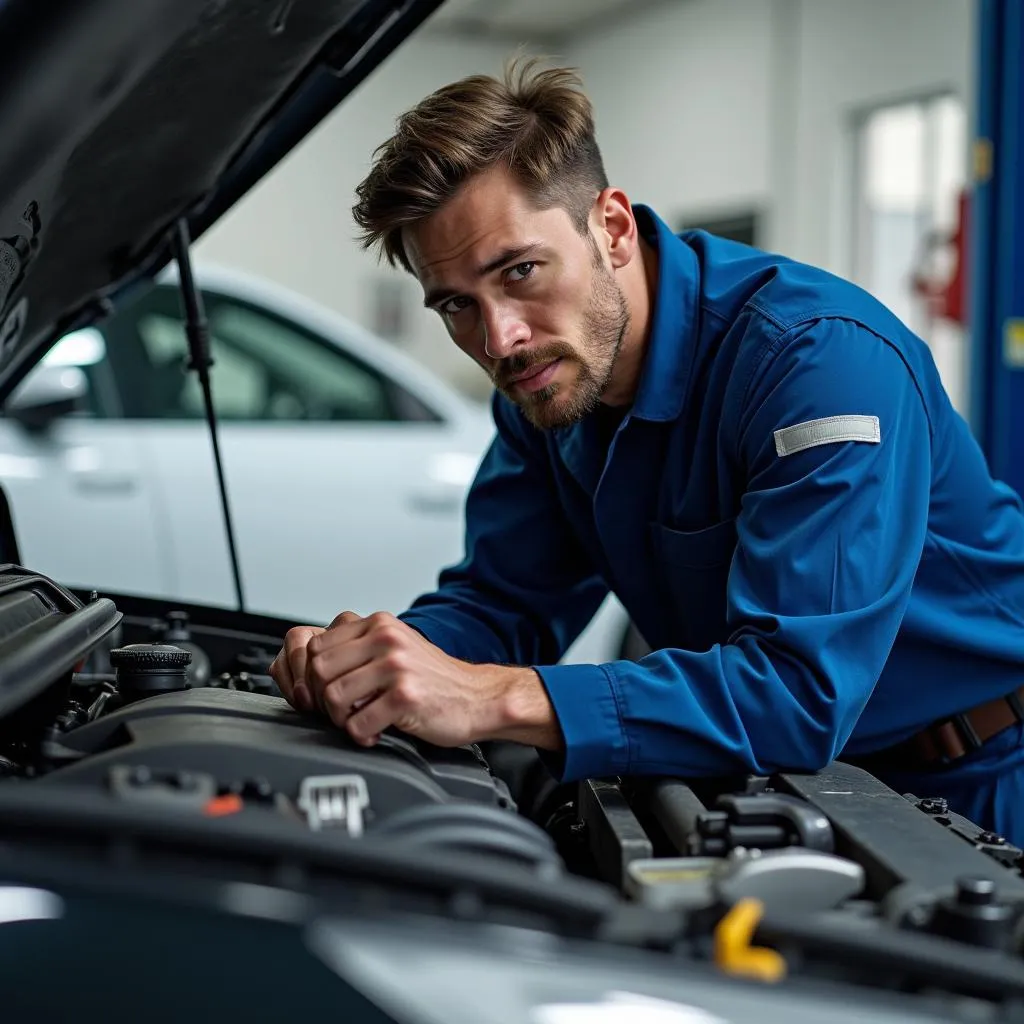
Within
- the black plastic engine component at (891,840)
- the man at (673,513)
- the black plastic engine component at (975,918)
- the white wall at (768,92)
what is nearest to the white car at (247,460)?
the man at (673,513)

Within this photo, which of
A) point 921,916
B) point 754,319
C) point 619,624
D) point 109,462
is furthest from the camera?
point 109,462

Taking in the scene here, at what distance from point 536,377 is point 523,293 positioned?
0.10 meters

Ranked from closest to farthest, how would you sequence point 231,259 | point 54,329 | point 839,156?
point 54,329, point 839,156, point 231,259

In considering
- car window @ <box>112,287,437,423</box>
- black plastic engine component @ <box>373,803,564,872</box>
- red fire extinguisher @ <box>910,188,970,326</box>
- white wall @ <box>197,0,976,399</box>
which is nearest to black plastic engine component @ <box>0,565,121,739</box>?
black plastic engine component @ <box>373,803,564,872</box>

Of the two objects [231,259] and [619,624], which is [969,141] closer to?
[619,624]

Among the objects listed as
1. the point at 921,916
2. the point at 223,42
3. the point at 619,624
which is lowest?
the point at 619,624

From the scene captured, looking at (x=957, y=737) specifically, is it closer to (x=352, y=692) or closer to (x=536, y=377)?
(x=536, y=377)

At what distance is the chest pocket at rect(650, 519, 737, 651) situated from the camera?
146 cm

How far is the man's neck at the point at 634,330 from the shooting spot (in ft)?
5.13

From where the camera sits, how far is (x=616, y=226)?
1560mm

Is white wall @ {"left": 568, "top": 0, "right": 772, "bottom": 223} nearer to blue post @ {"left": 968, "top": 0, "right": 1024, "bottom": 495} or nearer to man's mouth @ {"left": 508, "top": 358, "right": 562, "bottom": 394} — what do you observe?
blue post @ {"left": 968, "top": 0, "right": 1024, "bottom": 495}

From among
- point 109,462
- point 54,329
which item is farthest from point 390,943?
point 109,462

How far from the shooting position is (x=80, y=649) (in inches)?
47.7

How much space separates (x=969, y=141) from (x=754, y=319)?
2950 millimetres
